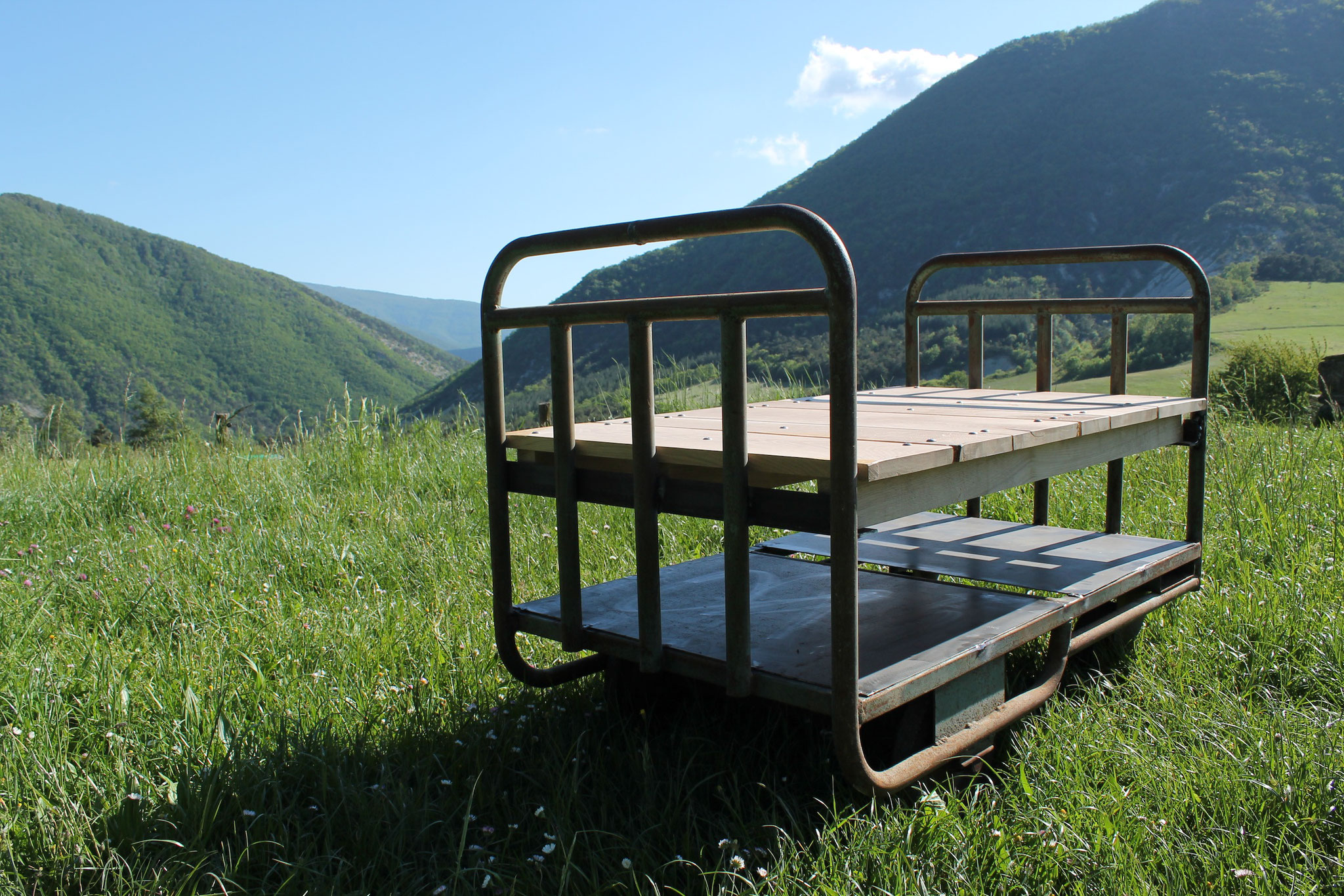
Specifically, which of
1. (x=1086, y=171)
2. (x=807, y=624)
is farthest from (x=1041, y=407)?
(x=1086, y=171)

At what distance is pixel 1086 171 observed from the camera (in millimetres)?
63250

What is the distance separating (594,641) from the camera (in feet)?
6.82

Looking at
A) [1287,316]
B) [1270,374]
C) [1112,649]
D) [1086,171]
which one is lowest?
[1112,649]

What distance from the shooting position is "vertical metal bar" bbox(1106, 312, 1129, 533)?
10.9 feet

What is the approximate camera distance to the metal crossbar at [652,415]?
1.53m

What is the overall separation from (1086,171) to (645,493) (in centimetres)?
7034

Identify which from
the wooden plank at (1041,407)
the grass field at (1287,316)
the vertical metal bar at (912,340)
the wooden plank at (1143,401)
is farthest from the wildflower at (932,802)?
the grass field at (1287,316)

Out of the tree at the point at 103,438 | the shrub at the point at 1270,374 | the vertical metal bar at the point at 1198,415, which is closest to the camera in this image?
the vertical metal bar at the point at 1198,415

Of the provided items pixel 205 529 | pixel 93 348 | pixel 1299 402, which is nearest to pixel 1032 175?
pixel 1299 402

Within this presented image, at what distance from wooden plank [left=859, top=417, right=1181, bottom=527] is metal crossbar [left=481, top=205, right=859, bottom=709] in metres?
0.16

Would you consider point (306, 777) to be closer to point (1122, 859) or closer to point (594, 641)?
point (594, 641)

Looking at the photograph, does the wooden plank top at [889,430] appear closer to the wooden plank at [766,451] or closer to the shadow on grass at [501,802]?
the wooden plank at [766,451]

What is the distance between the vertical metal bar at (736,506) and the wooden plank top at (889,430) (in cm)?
5

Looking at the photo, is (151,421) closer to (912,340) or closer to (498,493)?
(912,340)
